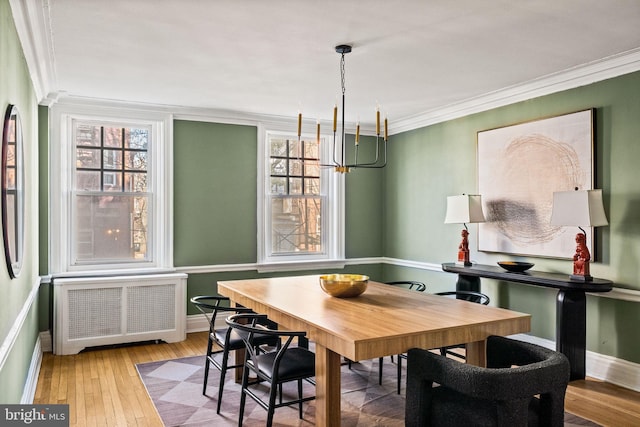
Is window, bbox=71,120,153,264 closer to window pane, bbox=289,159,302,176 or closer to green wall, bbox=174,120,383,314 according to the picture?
green wall, bbox=174,120,383,314

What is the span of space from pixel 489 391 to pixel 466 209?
2924mm

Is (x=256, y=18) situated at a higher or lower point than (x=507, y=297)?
higher

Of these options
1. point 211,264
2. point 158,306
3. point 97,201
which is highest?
point 97,201

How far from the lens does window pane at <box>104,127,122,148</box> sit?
5.32 metres

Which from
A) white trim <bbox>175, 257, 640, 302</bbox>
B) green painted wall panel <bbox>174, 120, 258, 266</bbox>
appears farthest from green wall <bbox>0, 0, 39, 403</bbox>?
white trim <bbox>175, 257, 640, 302</bbox>

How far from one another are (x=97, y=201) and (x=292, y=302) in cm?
304

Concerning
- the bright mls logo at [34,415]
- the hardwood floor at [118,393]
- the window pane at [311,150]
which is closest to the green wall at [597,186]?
the hardwood floor at [118,393]

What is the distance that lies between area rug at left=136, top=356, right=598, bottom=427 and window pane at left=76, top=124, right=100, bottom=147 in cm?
238

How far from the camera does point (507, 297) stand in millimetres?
4816

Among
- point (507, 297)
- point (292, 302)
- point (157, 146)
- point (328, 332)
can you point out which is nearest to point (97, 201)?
point (157, 146)

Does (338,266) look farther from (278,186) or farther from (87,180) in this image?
(87,180)

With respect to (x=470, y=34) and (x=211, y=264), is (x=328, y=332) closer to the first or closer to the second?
(x=470, y=34)

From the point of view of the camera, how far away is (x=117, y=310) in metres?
5.00

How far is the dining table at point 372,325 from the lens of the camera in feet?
7.90
